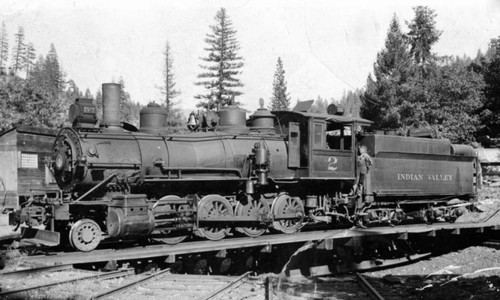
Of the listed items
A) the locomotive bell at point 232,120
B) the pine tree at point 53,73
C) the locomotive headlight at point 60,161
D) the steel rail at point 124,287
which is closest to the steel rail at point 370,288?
the steel rail at point 124,287

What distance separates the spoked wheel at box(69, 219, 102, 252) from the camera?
30.1ft

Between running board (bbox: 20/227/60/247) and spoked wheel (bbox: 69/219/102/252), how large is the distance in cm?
30

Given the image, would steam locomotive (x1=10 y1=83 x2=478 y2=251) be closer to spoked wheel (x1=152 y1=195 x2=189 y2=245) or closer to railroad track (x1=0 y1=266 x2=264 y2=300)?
spoked wheel (x1=152 y1=195 x2=189 y2=245)

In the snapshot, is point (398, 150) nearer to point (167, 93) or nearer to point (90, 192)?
point (90, 192)

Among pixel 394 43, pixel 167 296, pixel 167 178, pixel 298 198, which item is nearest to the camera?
pixel 167 296

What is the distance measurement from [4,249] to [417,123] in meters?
22.6

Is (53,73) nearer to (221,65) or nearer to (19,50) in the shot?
(19,50)

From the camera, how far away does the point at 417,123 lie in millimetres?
27500

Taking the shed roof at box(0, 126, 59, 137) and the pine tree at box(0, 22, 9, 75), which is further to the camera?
the pine tree at box(0, 22, 9, 75)

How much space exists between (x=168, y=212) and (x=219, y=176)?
1726 mm

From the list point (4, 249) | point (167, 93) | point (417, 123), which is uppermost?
point (167, 93)

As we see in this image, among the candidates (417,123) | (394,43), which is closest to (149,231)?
(417,123)

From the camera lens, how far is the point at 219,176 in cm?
1149

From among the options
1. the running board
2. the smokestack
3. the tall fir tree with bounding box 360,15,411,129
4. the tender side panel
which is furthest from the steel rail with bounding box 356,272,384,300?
the tall fir tree with bounding box 360,15,411,129
